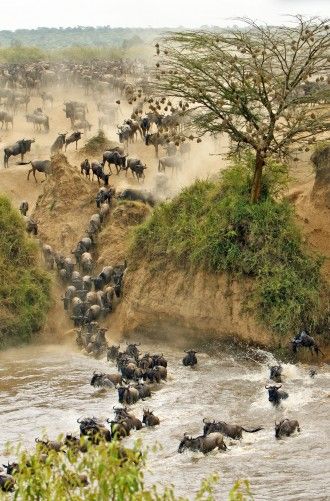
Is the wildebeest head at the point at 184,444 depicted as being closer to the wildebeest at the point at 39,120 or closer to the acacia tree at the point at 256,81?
the acacia tree at the point at 256,81

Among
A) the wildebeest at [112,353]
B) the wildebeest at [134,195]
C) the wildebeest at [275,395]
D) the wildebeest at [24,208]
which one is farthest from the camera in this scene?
the wildebeest at [24,208]

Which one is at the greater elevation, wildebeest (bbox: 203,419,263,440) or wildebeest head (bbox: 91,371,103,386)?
wildebeest (bbox: 203,419,263,440)

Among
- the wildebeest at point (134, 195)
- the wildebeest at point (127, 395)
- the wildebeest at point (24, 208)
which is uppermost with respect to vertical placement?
the wildebeest at point (134, 195)

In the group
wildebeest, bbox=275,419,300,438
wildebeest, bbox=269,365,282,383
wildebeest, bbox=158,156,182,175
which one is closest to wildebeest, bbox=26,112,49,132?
wildebeest, bbox=158,156,182,175

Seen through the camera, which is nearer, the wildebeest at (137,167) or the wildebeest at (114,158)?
the wildebeest at (114,158)

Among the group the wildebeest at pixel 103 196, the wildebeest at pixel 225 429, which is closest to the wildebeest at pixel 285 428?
the wildebeest at pixel 225 429

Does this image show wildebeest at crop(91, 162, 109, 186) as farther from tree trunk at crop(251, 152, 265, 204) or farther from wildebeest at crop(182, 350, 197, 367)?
wildebeest at crop(182, 350, 197, 367)
